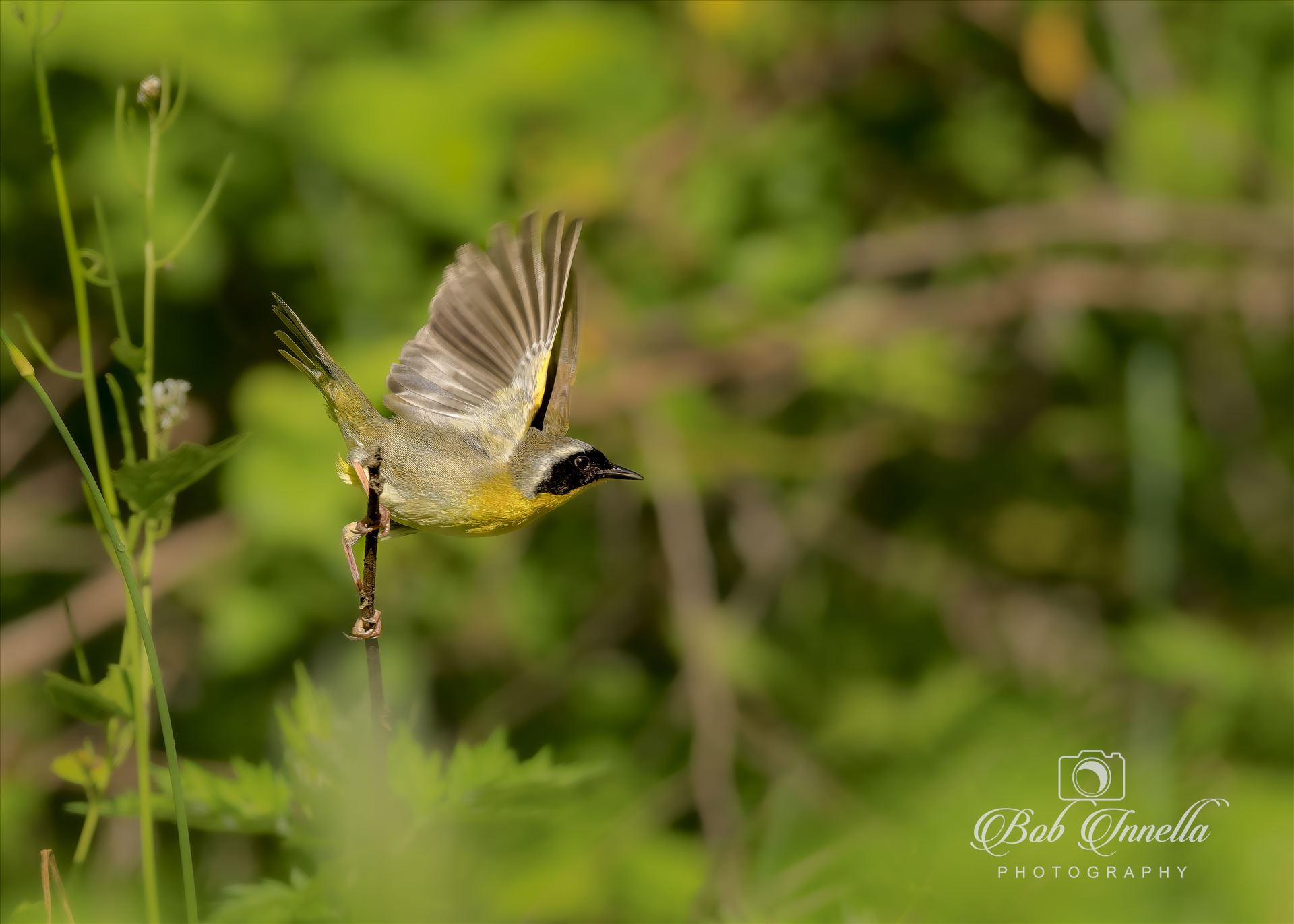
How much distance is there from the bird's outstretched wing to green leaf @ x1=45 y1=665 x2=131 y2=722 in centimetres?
56

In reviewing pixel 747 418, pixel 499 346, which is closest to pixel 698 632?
pixel 747 418

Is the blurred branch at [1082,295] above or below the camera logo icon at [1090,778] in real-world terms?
above

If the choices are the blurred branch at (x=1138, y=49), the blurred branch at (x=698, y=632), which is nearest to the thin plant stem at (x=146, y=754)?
the blurred branch at (x=698, y=632)

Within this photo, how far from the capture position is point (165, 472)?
0.76 meters

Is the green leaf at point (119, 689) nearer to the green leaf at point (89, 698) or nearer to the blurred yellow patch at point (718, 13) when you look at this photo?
the green leaf at point (89, 698)

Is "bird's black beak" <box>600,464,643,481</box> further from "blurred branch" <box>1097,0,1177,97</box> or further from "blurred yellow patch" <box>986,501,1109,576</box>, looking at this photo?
"blurred yellow patch" <box>986,501,1109,576</box>

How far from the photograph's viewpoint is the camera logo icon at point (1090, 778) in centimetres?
225

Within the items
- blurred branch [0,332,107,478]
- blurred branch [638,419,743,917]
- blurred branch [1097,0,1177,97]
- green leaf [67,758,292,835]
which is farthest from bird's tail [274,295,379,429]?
blurred branch [1097,0,1177,97]

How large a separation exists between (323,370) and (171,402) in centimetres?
39

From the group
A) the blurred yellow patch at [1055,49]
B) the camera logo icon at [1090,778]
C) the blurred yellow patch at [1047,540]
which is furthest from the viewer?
the blurred yellow patch at [1047,540]

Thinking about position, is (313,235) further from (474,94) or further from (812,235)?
(812,235)

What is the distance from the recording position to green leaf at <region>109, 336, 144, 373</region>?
0.81 metres

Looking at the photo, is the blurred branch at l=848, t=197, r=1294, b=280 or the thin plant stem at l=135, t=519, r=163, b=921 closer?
the thin plant stem at l=135, t=519, r=163, b=921

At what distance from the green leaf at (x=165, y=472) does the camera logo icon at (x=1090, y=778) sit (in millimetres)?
1832
